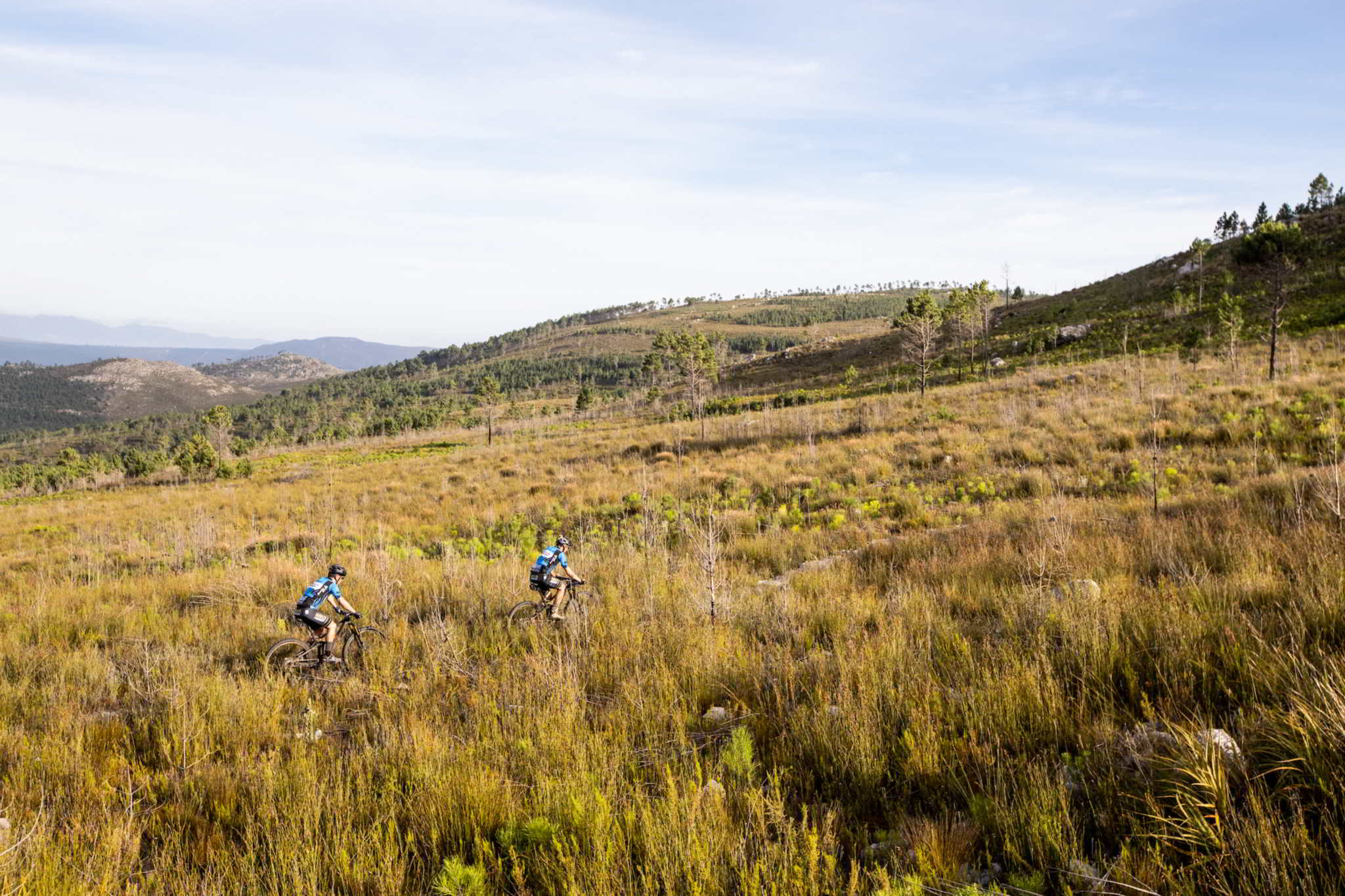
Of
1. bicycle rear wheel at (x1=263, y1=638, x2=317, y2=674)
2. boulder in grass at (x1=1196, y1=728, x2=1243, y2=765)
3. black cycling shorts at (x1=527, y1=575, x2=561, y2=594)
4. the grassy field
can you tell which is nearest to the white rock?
the grassy field

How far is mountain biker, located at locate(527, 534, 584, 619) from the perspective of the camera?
6621 millimetres

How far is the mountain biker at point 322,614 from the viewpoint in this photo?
18.4ft

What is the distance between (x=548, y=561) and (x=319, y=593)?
2210 mm

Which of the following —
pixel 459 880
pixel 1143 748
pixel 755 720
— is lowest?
pixel 755 720

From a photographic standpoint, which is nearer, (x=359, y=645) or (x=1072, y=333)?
(x=359, y=645)

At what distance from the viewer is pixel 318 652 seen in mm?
5719

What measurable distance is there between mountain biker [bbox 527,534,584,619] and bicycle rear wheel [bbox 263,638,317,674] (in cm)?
216

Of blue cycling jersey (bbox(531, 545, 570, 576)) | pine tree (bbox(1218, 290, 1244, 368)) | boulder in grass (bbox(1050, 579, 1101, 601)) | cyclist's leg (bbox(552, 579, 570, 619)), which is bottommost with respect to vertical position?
cyclist's leg (bbox(552, 579, 570, 619))

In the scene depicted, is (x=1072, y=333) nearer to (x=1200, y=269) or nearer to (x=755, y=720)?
(x=1200, y=269)

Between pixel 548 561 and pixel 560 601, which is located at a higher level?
pixel 548 561

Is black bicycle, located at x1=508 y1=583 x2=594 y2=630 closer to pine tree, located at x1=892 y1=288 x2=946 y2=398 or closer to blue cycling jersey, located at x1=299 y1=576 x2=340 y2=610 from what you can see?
blue cycling jersey, located at x1=299 y1=576 x2=340 y2=610

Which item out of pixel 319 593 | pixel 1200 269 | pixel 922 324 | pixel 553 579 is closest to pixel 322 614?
pixel 319 593

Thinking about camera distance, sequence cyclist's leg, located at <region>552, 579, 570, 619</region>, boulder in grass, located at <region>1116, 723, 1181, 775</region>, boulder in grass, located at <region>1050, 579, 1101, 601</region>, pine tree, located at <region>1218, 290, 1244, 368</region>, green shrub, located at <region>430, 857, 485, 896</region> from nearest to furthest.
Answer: green shrub, located at <region>430, 857, 485, 896</region> < boulder in grass, located at <region>1116, 723, 1181, 775</region> < boulder in grass, located at <region>1050, 579, 1101, 601</region> < cyclist's leg, located at <region>552, 579, 570, 619</region> < pine tree, located at <region>1218, 290, 1244, 368</region>

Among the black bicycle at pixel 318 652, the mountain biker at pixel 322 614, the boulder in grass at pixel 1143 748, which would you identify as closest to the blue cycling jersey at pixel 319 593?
the mountain biker at pixel 322 614
